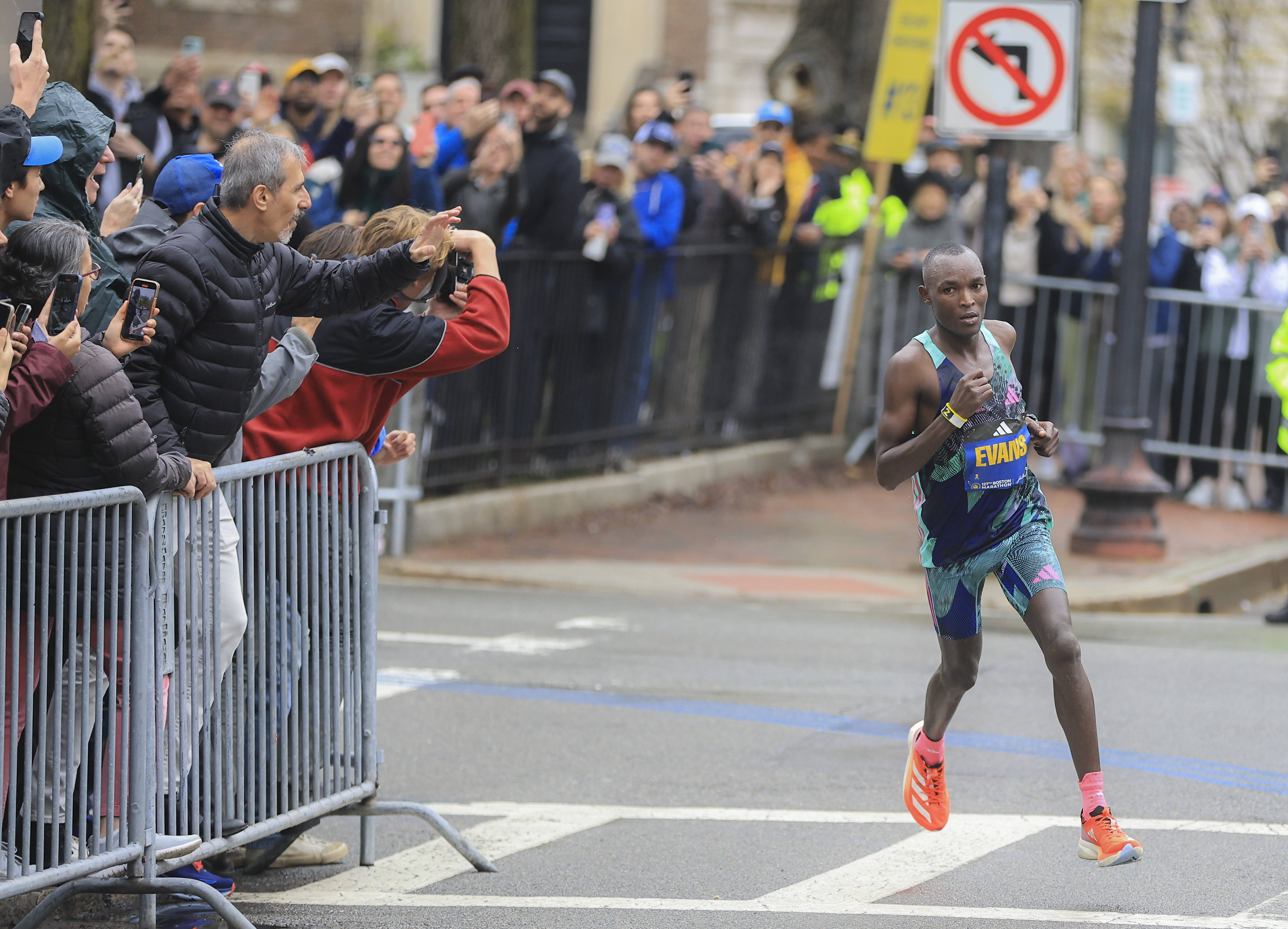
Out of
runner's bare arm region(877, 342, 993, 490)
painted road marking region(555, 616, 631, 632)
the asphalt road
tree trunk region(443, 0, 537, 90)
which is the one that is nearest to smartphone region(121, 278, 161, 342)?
the asphalt road

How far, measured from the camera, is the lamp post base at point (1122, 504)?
1230cm

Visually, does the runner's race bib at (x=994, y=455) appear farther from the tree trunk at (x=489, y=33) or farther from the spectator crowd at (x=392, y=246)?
the tree trunk at (x=489, y=33)

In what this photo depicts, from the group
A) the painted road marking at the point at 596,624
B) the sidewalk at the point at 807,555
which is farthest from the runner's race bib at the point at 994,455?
the sidewalk at the point at 807,555

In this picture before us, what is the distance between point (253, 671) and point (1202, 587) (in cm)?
761

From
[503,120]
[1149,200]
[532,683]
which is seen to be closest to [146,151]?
[503,120]

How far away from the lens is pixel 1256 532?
13.6 metres

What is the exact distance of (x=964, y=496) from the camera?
19.3ft

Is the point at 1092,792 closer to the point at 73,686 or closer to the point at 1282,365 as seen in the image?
the point at 73,686

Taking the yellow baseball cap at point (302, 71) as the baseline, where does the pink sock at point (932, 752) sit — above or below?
below

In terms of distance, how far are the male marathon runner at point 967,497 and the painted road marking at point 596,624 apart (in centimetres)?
395

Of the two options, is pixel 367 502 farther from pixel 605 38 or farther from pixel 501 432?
pixel 605 38

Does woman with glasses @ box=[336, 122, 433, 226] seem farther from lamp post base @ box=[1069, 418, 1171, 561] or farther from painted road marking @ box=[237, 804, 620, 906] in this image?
painted road marking @ box=[237, 804, 620, 906]

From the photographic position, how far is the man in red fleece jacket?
573 centimetres

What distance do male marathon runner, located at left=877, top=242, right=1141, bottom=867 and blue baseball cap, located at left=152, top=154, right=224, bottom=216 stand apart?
7.04 feet
